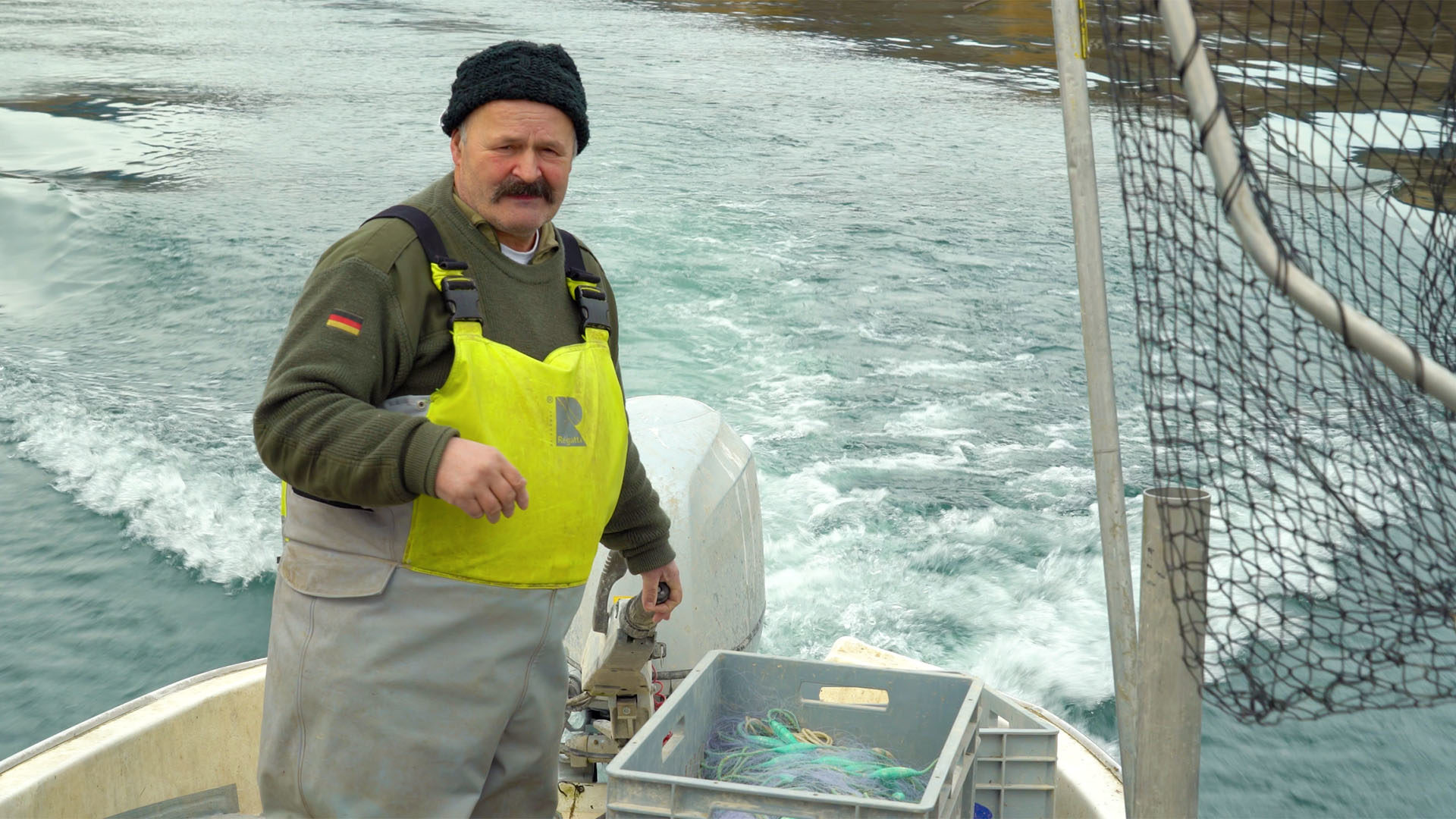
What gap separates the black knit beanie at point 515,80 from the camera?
1.92m

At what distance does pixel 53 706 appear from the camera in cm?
479

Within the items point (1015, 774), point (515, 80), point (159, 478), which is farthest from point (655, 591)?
point (159, 478)

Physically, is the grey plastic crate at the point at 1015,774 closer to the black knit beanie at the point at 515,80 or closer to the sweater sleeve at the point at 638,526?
the sweater sleeve at the point at 638,526

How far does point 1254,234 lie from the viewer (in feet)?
4.29

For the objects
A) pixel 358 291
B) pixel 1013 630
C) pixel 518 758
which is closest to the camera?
pixel 358 291

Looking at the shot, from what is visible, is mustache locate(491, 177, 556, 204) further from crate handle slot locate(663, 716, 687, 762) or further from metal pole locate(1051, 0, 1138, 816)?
crate handle slot locate(663, 716, 687, 762)

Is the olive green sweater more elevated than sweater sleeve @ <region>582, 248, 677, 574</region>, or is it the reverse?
the olive green sweater

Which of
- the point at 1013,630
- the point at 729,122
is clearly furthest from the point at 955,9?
the point at 1013,630

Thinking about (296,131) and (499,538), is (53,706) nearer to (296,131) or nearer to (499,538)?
(499,538)

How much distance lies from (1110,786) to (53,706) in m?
3.86

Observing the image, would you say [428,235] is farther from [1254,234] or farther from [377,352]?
[1254,234]

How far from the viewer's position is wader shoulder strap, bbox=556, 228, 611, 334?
2.03 metres

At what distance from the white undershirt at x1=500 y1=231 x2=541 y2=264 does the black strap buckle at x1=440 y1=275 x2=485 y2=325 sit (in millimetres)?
154

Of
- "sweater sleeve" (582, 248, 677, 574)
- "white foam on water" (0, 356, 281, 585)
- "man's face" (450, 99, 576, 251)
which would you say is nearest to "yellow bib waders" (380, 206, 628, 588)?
"man's face" (450, 99, 576, 251)
